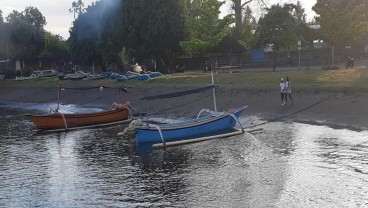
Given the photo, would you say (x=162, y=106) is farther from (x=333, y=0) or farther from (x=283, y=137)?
(x=333, y=0)

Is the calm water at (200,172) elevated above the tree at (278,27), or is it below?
below

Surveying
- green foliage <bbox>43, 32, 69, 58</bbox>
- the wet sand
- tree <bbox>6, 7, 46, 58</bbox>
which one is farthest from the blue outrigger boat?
green foliage <bbox>43, 32, 69, 58</bbox>

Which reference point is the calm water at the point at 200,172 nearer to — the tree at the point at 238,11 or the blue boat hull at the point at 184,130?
the blue boat hull at the point at 184,130

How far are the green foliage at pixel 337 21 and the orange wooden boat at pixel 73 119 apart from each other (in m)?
26.8

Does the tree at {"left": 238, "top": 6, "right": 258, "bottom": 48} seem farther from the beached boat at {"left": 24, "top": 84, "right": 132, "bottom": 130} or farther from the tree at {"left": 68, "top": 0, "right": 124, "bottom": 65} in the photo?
the beached boat at {"left": 24, "top": 84, "right": 132, "bottom": 130}

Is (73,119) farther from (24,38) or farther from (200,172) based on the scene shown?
(24,38)

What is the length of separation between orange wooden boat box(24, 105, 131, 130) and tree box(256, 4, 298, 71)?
21857 millimetres

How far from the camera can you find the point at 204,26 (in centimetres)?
6781

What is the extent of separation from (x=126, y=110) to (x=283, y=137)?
15.6 meters

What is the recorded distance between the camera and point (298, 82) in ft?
138

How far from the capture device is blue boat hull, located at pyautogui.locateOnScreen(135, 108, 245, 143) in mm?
28953

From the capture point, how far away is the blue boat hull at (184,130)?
2895cm

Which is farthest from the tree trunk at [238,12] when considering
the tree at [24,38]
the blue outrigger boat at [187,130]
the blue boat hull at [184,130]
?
the blue boat hull at [184,130]

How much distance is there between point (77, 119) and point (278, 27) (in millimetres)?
26118
